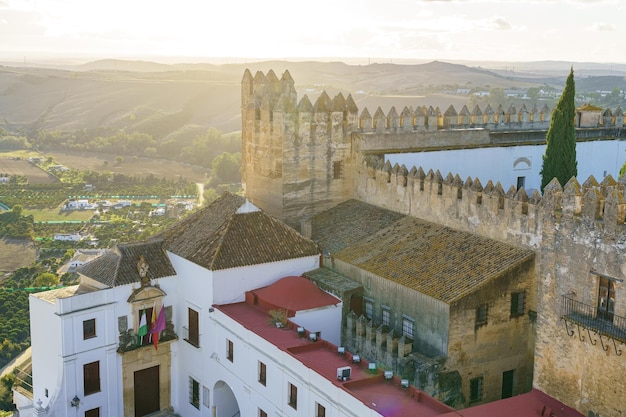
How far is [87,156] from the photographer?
13275 centimetres

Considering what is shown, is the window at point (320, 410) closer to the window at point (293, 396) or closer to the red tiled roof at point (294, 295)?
the window at point (293, 396)

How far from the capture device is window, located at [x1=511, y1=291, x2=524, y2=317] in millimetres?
21041

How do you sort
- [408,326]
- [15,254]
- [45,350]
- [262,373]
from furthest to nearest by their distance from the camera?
[15,254] → [45,350] → [408,326] → [262,373]

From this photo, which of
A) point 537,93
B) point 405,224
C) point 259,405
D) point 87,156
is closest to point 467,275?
point 405,224

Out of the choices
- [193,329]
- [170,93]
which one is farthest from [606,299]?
[170,93]

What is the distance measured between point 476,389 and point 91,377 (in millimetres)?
11637

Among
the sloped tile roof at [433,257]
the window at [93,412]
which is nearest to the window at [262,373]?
the sloped tile roof at [433,257]

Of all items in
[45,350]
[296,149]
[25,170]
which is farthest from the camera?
[25,170]

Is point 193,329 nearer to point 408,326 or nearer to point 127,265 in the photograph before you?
point 127,265

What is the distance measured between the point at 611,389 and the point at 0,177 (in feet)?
360

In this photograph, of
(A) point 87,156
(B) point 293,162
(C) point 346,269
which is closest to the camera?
(C) point 346,269

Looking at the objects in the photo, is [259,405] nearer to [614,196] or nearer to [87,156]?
[614,196]

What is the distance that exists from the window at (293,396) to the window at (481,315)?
523 centimetres

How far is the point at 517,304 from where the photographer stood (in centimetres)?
2117
